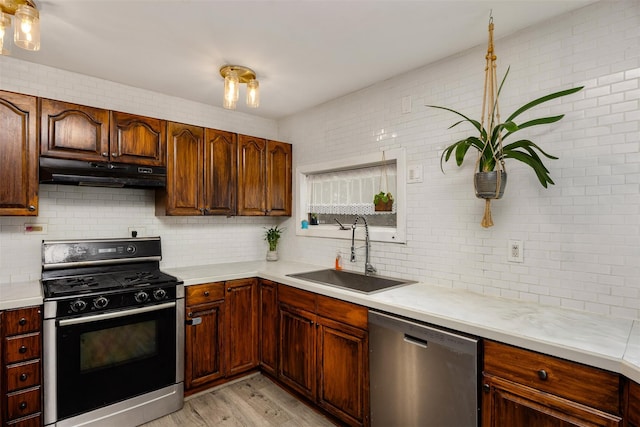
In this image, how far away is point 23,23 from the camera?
1679mm

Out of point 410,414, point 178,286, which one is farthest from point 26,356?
point 410,414

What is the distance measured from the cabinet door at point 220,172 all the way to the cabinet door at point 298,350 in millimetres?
1108

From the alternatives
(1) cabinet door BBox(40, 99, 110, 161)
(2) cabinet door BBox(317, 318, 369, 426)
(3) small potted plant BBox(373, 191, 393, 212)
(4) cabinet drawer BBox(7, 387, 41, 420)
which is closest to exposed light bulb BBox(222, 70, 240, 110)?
(1) cabinet door BBox(40, 99, 110, 161)

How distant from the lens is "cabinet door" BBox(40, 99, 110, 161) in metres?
2.33

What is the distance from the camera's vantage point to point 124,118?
263 cm

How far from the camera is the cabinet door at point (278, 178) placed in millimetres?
3545

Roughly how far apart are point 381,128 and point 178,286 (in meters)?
2.06

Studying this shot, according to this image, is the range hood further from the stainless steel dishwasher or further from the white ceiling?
the stainless steel dishwasher

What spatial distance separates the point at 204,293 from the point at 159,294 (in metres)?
0.35

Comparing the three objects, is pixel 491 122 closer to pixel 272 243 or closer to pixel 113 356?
pixel 272 243

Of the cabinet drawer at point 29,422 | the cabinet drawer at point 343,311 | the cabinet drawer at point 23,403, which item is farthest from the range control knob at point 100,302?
the cabinet drawer at point 343,311

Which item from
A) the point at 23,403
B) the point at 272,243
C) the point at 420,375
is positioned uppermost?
the point at 272,243

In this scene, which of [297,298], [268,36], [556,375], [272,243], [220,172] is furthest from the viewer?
[272,243]

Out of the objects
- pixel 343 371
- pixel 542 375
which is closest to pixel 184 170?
pixel 343 371
